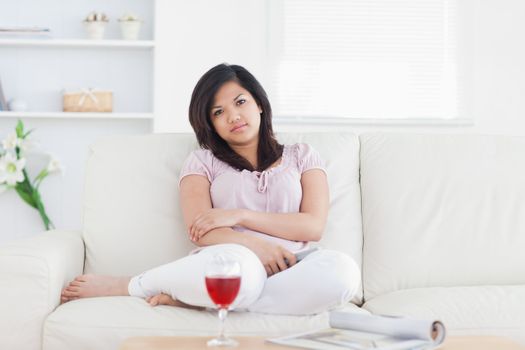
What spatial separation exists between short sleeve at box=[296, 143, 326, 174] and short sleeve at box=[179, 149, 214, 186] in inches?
11.2

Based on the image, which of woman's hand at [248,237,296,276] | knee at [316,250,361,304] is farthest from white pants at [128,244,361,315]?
woman's hand at [248,237,296,276]

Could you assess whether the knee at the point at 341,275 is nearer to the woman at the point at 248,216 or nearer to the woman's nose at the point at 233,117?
the woman at the point at 248,216

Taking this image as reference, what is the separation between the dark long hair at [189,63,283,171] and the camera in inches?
98.3

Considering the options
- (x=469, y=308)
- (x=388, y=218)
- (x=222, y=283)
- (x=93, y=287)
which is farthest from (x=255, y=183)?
(x=222, y=283)

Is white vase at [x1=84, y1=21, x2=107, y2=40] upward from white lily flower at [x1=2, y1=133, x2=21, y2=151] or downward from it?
upward

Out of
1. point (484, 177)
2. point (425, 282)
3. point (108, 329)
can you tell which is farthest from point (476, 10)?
point (108, 329)

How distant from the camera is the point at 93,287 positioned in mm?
2170

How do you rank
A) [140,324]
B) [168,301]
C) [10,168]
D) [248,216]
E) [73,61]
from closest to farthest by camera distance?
[140,324] → [168,301] → [248,216] → [10,168] → [73,61]

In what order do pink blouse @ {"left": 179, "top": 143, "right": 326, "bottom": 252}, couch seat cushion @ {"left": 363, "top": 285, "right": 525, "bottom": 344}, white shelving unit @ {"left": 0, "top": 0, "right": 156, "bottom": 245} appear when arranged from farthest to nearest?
white shelving unit @ {"left": 0, "top": 0, "right": 156, "bottom": 245} → pink blouse @ {"left": 179, "top": 143, "right": 326, "bottom": 252} → couch seat cushion @ {"left": 363, "top": 285, "right": 525, "bottom": 344}

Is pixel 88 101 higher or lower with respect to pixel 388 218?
higher

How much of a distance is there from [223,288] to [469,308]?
3.00 ft

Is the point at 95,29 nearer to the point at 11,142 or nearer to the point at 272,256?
the point at 11,142

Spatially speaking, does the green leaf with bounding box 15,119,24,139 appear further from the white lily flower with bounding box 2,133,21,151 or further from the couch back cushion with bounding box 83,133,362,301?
the couch back cushion with bounding box 83,133,362,301

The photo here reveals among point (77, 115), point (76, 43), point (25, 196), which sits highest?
point (76, 43)
